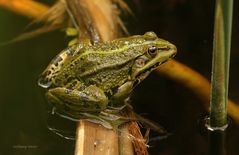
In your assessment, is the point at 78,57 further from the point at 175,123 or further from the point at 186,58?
the point at 186,58

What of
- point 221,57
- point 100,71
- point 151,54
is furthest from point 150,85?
point 221,57

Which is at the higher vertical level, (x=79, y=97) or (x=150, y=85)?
(x=79, y=97)

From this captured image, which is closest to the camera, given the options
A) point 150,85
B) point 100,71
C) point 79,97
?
point 79,97

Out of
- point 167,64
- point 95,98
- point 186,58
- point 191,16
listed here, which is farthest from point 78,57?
point 191,16

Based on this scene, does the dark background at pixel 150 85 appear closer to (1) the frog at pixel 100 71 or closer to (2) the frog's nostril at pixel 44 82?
(2) the frog's nostril at pixel 44 82

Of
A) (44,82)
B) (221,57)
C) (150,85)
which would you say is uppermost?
(221,57)

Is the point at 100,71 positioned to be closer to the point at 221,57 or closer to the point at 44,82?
the point at 44,82

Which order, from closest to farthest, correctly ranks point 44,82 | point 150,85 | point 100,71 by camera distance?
point 100,71 < point 44,82 < point 150,85
